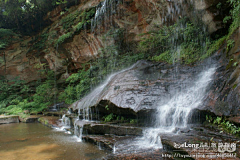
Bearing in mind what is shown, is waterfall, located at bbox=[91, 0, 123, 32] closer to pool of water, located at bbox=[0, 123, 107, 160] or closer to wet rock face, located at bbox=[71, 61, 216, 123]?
wet rock face, located at bbox=[71, 61, 216, 123]

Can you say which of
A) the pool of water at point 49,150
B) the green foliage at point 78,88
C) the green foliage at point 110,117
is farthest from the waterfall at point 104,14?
the pool of water at point 49,150

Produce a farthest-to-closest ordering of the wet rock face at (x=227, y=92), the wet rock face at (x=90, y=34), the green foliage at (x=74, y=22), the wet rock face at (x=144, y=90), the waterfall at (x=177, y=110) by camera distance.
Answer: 1. the green foliage at (x=74, y=22)
2. the wet rock face at (x=90, y=34)
3. the wet rock face at (x=144, y=90)
4. the waterfall at (x=177, y=110)
5. the wet rock face at (x=227, y=92)

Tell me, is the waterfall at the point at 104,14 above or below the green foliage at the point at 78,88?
above

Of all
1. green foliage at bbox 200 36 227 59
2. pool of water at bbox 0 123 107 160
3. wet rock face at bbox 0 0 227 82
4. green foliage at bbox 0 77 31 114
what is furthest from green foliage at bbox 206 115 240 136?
green foliage at bbox 0 77 31 114

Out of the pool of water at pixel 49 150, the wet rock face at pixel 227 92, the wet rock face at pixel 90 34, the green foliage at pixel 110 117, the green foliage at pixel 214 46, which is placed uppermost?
the wet rock face at pixel 90 34

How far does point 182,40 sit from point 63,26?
9732mm

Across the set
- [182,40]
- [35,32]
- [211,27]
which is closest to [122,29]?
[182,40]

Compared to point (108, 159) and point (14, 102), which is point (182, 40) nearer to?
point (108, 159)

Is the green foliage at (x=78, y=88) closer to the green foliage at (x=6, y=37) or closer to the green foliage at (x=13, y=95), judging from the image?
the green foliage at (x=13, y=95)

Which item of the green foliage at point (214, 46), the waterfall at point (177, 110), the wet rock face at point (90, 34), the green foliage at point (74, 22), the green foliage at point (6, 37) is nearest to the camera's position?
the waterfall at point (177, 110)

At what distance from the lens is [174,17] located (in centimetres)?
818

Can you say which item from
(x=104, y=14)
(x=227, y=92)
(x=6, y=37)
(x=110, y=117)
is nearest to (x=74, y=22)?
(x=104, y=14)

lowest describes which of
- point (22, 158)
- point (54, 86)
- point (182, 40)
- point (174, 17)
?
point (22, 158)

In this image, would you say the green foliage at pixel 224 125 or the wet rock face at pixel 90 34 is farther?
the wet rock face at pixel 90 34
